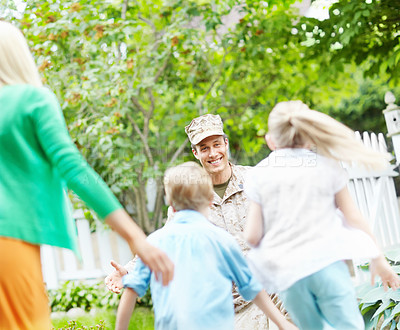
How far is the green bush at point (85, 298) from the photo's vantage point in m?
6.52

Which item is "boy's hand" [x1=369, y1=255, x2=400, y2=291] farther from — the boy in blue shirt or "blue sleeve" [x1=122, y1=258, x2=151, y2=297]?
"blue sleeve" [x1=122, y1=258, x2=151, y2=297]

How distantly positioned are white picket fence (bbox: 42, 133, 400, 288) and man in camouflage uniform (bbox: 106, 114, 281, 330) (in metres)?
2.34

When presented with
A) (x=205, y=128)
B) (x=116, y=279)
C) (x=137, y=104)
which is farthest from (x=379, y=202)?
(x=116, y=279)

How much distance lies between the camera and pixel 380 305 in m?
3.67

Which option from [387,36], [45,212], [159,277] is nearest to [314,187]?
[159,277]

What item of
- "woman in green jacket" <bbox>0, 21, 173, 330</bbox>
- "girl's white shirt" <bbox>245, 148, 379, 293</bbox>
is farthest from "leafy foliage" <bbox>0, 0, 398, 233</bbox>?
"woman in green jacket" <bbox>0, 21, 173, 330</bbox>

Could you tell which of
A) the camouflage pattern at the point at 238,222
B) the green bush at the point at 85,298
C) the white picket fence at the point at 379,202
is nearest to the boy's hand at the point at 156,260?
the camouflage pattern at the point at 238,222

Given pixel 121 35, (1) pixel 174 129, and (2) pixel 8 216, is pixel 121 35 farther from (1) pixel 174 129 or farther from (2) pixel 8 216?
(2) pixel 8 216

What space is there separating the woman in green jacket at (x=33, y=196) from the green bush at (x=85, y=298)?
4.93m

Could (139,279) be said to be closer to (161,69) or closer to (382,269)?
(382,269)

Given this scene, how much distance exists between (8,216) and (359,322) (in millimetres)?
1098

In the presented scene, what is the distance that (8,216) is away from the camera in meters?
1.60

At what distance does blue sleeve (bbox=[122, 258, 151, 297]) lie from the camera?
1.87 meters

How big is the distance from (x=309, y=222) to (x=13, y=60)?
1015 mm
